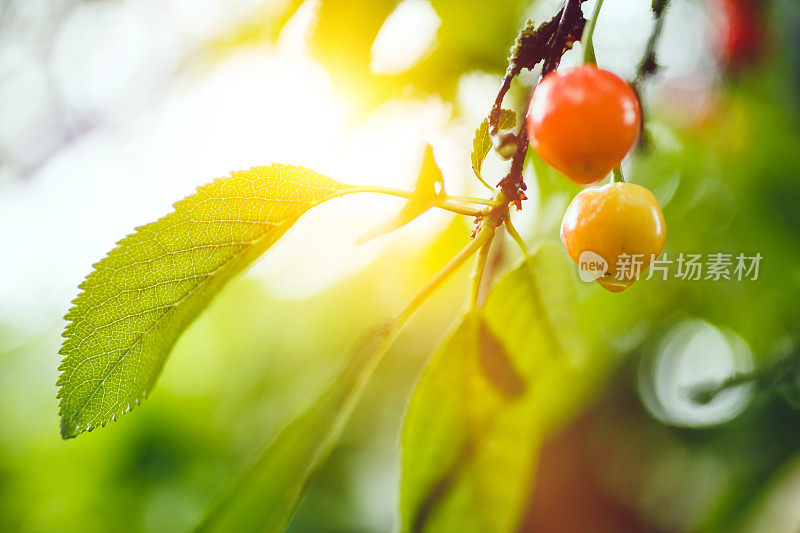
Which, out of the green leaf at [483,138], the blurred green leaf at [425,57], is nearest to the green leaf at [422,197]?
the green leaf at [483,138]

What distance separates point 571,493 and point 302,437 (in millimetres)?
2351

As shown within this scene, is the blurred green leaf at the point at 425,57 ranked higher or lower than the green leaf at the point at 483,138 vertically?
higher

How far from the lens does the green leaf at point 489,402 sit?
693 mm

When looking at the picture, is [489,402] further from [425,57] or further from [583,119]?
[425,57]

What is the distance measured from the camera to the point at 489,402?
73 cm

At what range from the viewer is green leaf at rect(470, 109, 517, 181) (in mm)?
580

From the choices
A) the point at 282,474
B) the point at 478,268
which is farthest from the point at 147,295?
the point at 478,268

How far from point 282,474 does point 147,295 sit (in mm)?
223

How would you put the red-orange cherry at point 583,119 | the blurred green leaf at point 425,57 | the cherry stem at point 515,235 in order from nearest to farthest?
the red-orange cherry at point 583,119 < the cherry stem at point 515,235 < the blurred green leaf at point 425,57

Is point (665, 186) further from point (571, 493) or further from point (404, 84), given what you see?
point (571, 493)

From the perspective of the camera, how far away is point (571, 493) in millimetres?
2543

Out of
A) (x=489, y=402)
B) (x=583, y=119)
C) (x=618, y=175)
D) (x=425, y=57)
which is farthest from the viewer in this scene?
(x=425, y=57)

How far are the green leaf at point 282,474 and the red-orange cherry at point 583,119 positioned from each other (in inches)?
12.2

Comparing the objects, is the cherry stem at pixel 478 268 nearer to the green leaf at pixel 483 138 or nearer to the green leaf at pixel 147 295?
the green leaf at pixel 483 138
